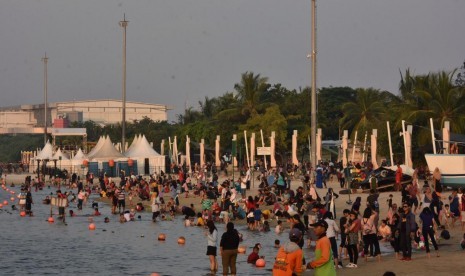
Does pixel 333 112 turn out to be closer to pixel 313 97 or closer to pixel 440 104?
pixel 440 104

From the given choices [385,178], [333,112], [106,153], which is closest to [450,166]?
[385,178]

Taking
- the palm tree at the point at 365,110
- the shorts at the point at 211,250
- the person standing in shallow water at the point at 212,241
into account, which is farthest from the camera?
the palm tree at the point at 365,110

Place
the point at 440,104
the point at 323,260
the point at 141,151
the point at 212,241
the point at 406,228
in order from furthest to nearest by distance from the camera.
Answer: the point at 141,151 < the point at 440,104 < the point at 406,228 < the point at 212,241 < the point at 323,260

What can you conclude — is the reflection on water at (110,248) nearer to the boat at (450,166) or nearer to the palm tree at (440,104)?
the boat at (450,166)

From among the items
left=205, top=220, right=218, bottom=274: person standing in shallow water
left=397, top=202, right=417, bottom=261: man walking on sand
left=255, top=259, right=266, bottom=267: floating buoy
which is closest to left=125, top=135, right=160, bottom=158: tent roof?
left=255, top=259, right=266, bottom=267: floating buoy

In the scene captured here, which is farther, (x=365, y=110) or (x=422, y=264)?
(x=365, y=110)

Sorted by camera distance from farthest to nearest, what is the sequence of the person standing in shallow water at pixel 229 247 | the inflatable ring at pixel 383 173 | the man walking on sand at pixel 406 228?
the inflatable ring at pixel 383 173
the man walking on sand at pixel 406 228
the person standing in shallow water at pixel 229 247

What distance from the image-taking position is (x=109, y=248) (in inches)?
1449

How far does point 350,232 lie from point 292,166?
1833 inches

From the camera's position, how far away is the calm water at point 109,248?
29.7 m

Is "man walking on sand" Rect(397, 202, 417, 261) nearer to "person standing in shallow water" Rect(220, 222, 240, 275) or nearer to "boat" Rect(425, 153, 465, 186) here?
"person standing in shallow water" Rect(220, 222, 240, 275)

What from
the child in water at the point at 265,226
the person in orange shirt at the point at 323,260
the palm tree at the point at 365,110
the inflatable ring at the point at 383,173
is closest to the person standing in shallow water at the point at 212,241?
the person in orange shirt at the point at 323,260

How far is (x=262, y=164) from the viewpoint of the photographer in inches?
3098

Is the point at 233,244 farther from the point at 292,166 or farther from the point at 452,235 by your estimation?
the point at 292,166
